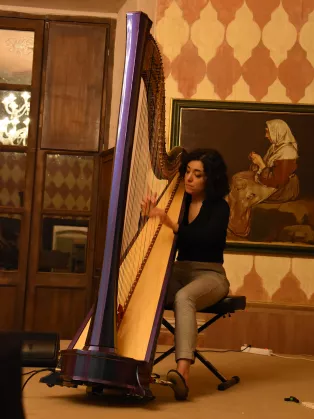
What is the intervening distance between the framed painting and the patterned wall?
110mm

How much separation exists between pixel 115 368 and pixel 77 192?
2.98 meters

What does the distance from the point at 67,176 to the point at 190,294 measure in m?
2.61

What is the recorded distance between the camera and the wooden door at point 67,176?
204 inches

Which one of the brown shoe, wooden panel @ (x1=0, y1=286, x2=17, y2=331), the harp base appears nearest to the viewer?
the harp base

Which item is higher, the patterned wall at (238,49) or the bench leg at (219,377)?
the patterned wall at (238,49)

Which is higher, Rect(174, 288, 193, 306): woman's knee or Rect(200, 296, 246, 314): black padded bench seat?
Rect(174, 288, 193, 306): woman's knee

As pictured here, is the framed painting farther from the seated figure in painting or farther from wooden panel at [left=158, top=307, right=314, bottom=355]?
wooden panel at [left=158, top=307, right=314, bottom=355]

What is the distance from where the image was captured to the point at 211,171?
Answer: 312cm

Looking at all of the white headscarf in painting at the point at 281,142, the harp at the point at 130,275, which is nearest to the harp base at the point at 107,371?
the harp at the point at 130,275

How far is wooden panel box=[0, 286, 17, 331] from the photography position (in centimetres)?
515

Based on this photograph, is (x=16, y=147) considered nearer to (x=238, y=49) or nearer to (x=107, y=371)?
(x=238, y=49)

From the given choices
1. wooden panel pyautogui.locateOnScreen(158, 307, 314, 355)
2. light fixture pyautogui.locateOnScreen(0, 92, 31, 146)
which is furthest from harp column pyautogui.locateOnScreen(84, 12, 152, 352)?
light fixture pyautogui.locateOnScreen(0, 92, 31, 146)

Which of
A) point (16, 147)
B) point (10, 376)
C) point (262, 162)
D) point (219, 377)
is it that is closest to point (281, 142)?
point (262, 162)

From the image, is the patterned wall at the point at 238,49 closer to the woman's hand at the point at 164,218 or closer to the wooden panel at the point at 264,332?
the wooden panel at the point at 264,332
